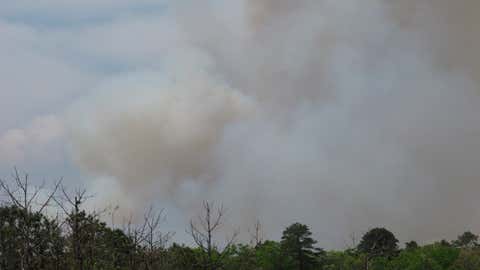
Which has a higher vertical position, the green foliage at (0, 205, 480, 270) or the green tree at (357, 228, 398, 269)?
the green tree at (357, 228, 398, 269)

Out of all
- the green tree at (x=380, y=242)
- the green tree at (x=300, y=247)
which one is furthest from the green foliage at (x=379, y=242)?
the green tree at (x=300, y=247)

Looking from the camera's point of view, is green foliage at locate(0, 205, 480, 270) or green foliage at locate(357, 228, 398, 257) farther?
green foliage at locate(357, 228, 398, 257)

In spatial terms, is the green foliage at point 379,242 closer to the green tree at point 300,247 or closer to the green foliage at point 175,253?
the green foliage at point 175,253

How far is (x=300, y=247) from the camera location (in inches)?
2628

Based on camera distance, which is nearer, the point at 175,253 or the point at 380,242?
the point at 175,253

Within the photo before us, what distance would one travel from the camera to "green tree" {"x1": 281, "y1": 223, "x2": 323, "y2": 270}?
66188 mm

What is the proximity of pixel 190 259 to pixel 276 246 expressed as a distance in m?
27.6

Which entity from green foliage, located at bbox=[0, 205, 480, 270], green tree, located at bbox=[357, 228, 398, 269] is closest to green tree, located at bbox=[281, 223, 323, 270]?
green foliage, located at bbox=[0, 205, 480, 270]

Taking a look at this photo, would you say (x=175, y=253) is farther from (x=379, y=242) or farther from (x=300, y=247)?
(x=379, y=242)

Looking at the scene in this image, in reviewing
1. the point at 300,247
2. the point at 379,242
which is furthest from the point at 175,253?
the point at 379,242

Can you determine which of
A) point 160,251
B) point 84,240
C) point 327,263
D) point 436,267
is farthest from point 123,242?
point 436,267

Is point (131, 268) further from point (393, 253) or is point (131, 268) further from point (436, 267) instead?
point (393, 253)

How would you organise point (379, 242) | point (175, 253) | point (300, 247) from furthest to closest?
point (379, 242) < point (300, 247) < point (175, 253)

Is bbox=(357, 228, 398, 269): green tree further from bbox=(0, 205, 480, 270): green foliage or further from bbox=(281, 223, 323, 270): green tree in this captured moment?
bbox=(281, 223, 323, 270): green tree
